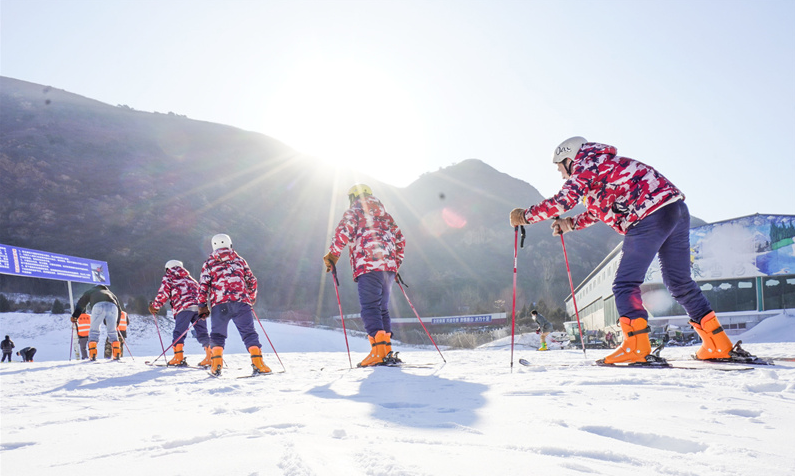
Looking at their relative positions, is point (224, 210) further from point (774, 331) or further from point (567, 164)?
point (567, 164)

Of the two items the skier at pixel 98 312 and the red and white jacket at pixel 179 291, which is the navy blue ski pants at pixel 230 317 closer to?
the red and white jacket at pixel 179 291

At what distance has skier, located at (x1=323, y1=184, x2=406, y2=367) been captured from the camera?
5000 mm

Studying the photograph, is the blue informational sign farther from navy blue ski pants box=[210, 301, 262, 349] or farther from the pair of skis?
the pair of skis

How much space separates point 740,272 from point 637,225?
→ 938 inches

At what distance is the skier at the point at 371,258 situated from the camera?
500 cm

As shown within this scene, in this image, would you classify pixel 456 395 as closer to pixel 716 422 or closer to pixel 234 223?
pixel 716 422

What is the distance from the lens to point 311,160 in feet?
332

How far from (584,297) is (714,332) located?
42.9 meters

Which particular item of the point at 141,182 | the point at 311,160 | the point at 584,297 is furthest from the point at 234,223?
the point at 584,297

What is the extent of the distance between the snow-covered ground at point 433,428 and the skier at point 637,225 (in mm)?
525

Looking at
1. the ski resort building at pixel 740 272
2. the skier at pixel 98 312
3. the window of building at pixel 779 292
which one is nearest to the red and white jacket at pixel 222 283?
the skier at pixel 98 312

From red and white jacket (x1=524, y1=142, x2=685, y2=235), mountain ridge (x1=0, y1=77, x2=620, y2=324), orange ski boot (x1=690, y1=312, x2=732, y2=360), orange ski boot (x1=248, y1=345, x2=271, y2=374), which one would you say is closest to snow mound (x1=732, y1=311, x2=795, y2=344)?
orange ski boot (x1=690, y1=312, x2=732, y2=360)

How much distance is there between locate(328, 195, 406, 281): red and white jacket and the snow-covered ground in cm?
192

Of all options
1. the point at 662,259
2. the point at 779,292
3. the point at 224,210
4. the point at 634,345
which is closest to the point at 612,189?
the point at 662,259
